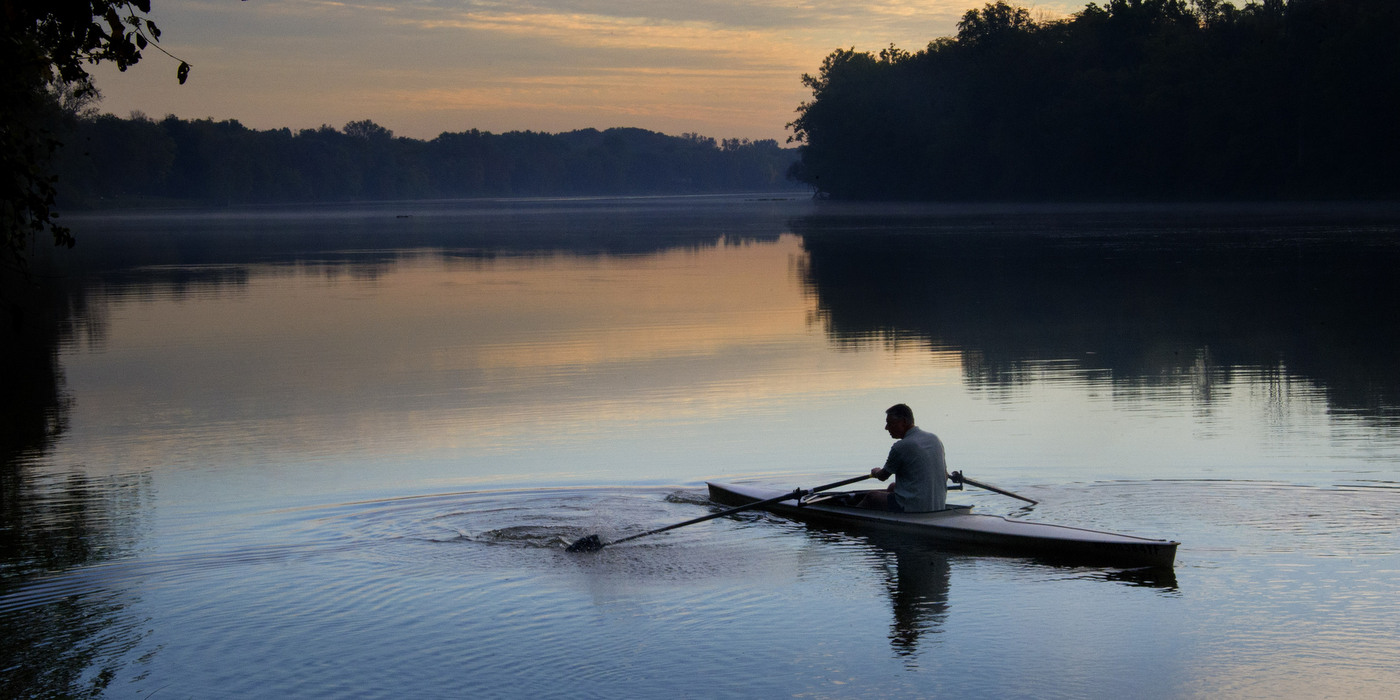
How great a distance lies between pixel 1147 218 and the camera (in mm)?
72312

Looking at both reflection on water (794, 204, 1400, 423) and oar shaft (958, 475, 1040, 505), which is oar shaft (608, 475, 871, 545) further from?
reflection on water (794, 204, 1400, 423)

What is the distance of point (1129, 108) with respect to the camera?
10169 centimetres

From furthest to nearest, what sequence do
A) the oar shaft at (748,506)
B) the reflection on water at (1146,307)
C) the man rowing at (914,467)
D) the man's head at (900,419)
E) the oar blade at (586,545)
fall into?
the reflection on water at (1146,307) → the oar shaft at (748,506) → the man's head at (900,419) → the man rowing at (914,467) → the oar blade at (586,545)

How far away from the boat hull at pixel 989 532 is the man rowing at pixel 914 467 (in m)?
0.11

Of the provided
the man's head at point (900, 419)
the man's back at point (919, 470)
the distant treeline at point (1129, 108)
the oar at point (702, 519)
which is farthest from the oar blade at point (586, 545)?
the distant treeline at point (1129, 108)

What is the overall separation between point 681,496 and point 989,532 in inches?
121

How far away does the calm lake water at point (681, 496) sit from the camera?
7891 mm

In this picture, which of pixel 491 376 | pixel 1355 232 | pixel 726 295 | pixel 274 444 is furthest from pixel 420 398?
pixel 1355 232

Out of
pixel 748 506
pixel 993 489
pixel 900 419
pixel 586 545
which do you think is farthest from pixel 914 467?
pixel 586 545

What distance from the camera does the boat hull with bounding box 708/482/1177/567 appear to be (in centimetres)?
946

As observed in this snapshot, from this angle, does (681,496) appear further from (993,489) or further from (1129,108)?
(1129,108)

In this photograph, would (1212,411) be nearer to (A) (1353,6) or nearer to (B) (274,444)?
(B) (274,444)

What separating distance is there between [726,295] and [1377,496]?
2069 cm

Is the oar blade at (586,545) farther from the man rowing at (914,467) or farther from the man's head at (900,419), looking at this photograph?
the man's head at (900,419)
